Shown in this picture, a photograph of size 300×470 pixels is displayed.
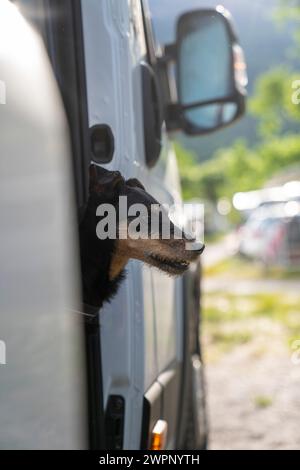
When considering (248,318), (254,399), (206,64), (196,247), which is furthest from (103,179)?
(248,318)

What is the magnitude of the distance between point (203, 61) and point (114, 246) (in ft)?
3.83

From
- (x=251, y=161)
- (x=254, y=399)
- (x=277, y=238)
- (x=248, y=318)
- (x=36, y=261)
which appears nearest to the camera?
(x=36, y=261)

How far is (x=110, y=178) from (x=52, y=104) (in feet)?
0.80

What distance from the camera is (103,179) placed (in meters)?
1.64

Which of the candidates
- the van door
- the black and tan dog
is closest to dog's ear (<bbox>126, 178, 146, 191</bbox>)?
the black and tan dog

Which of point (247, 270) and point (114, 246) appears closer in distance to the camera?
point (114, 246)

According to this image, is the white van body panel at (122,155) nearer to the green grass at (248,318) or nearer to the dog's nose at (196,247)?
the dog's nose at (196,247)

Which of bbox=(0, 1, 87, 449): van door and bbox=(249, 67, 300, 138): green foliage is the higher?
bbox=(249, 67, 300, 138): green foliage

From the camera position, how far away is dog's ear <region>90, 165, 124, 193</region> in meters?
1.63

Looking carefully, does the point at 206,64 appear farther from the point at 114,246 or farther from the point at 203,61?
the point at 114,246

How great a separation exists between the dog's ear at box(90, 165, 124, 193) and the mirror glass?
1.00 meters

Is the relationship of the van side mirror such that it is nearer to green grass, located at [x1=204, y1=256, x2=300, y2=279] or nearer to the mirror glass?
the mirror glass
